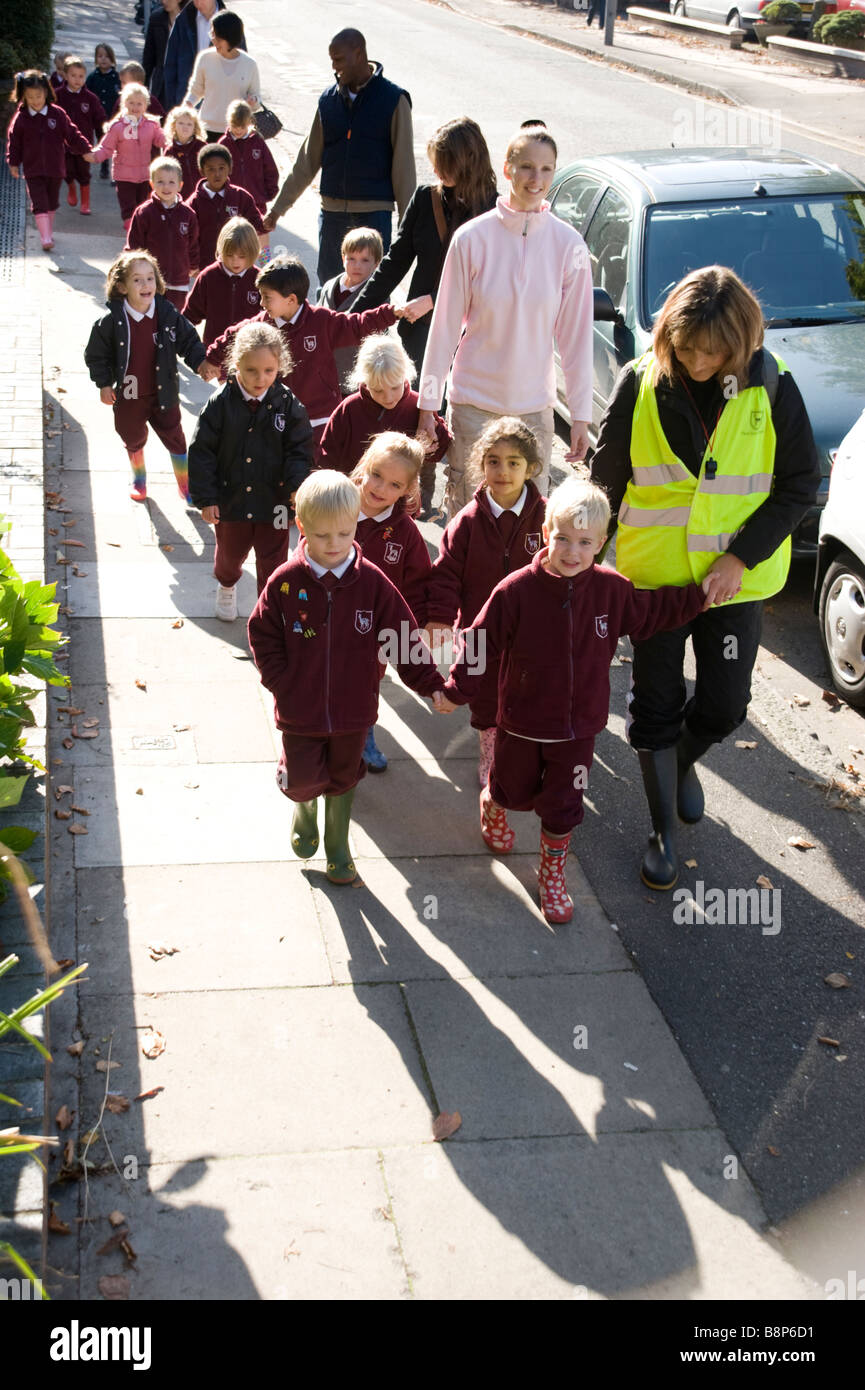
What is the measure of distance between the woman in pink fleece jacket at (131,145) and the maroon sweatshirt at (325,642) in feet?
30.7

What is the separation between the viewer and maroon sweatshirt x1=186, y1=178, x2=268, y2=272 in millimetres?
10641

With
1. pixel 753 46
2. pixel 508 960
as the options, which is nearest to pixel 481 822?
pixel 508 960

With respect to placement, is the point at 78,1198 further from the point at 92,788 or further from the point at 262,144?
the point at 262,144

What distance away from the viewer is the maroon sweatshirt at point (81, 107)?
16125mm

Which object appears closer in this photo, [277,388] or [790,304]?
[277,388]

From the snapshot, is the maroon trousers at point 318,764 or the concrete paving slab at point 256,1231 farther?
the maroon trousers at point 318,764

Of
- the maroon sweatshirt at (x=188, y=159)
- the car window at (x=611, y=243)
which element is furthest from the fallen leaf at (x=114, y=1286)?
the maroon sweatshirt at (x=188, y=159)

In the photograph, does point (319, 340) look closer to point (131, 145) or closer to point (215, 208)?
point (215, 208)

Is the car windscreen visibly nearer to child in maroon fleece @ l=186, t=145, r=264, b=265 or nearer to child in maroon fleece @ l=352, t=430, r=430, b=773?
child in maroon fleece @ l=352, t=430, r=430, b=773

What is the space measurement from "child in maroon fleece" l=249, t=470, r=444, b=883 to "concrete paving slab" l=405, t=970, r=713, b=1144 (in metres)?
0.87

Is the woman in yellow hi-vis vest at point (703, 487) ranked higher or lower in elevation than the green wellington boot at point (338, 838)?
higher

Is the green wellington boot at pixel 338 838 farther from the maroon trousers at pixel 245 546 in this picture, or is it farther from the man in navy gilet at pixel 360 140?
the man in navy gilet at pixel 360 140
